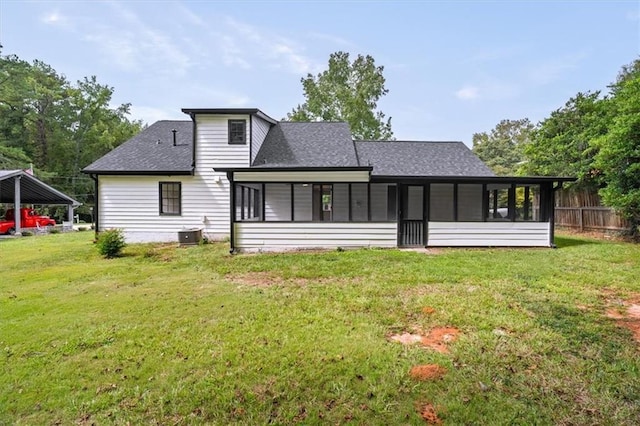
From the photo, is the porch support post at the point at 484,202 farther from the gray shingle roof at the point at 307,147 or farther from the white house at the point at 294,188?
the gray shingle roof at the point at 307,147

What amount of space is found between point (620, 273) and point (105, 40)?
53.8ft

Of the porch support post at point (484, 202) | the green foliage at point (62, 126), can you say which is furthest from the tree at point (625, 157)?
the green foliage at point (62, 126)

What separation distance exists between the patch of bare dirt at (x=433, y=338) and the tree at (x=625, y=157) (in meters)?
10.8

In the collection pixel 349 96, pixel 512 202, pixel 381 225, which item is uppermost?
pixel 349 96

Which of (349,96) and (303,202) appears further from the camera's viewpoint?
(349,96)

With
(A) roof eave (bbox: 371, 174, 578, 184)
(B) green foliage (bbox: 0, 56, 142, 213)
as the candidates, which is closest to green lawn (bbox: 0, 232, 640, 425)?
(A) roof eave (bbox: 371, 174, 578, 184)

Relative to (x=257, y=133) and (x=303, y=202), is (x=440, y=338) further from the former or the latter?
(x=257, y=133)

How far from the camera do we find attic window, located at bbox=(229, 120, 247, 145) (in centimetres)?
1191

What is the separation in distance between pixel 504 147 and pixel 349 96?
23.1 metres

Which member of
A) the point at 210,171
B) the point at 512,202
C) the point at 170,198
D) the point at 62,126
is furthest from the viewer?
the point at 62,126

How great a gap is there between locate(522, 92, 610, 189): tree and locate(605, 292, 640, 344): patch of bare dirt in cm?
969

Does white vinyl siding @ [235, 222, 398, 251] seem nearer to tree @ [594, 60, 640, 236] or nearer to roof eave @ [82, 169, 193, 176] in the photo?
roof eave @ [82, 169, 193, 176]

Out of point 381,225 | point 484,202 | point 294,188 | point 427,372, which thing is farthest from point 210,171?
point 427,372

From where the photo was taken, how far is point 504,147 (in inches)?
1535
